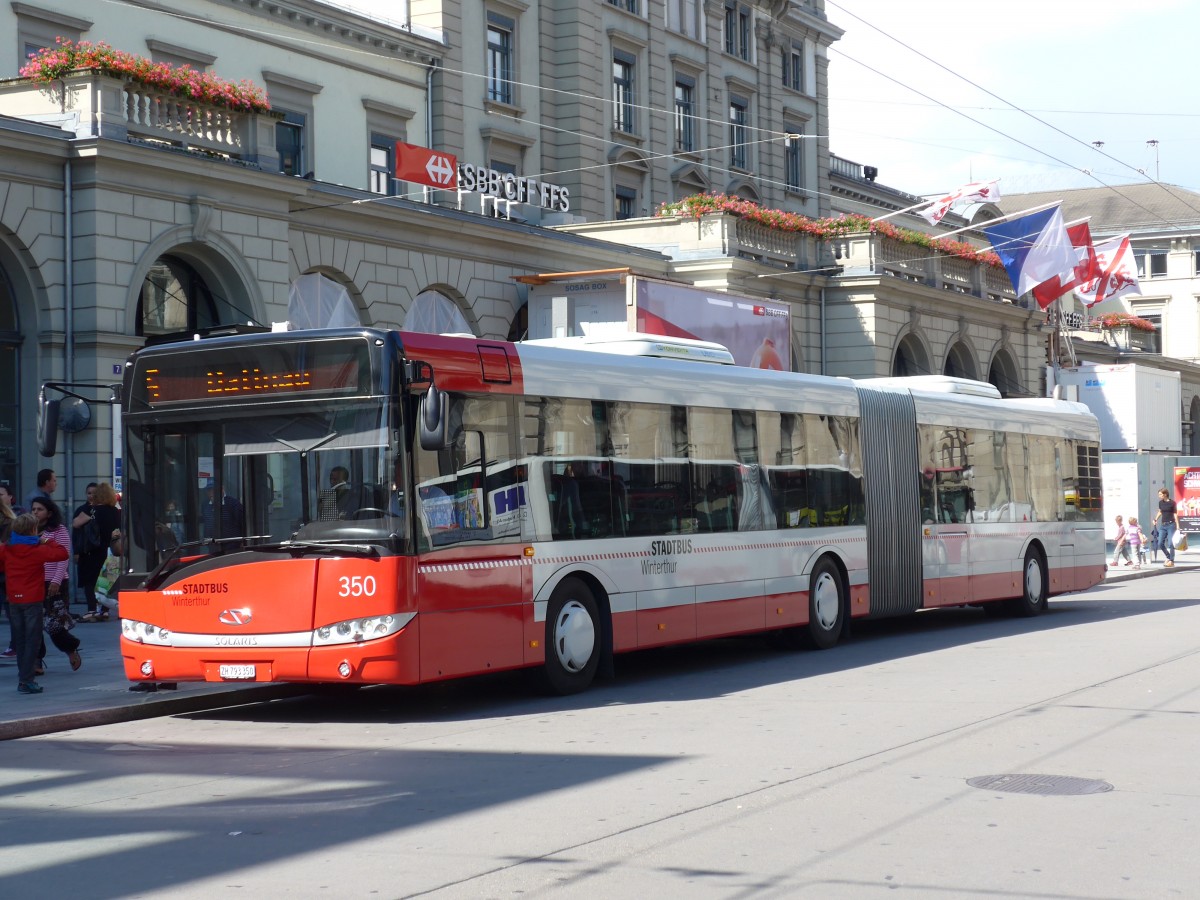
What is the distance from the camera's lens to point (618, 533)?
48.0ft

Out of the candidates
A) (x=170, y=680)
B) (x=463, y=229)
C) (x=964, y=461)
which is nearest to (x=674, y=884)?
(x=170, y=680)

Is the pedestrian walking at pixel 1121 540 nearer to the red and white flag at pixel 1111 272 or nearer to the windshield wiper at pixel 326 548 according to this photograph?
the red and white flag at pixel 1111 272

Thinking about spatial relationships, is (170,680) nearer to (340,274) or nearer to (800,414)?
(800,414)

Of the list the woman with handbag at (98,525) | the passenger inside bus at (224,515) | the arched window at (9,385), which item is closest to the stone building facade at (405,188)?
the arched window at (9,385)

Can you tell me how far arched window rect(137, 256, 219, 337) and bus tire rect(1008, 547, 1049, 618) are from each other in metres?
12.5

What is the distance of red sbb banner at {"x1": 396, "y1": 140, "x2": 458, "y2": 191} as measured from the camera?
2708 cm

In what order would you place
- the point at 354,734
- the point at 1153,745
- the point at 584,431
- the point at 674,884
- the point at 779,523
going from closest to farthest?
the point at 674,884 < the point at 1153,745 < the point at 354,734 < the point at 584,431 < the point at 779,523

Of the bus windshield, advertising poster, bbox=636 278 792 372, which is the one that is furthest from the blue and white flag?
the bus windshield

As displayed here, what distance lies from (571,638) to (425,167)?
1523cm

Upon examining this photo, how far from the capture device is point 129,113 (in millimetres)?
21938

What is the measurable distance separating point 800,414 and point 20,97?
38.4 feet

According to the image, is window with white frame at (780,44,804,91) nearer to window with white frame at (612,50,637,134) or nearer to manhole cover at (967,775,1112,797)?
window with white frame at (612,50,637,134)

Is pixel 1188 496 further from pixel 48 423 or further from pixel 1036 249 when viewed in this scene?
pixel 48 423

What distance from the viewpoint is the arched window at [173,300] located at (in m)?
23.5
